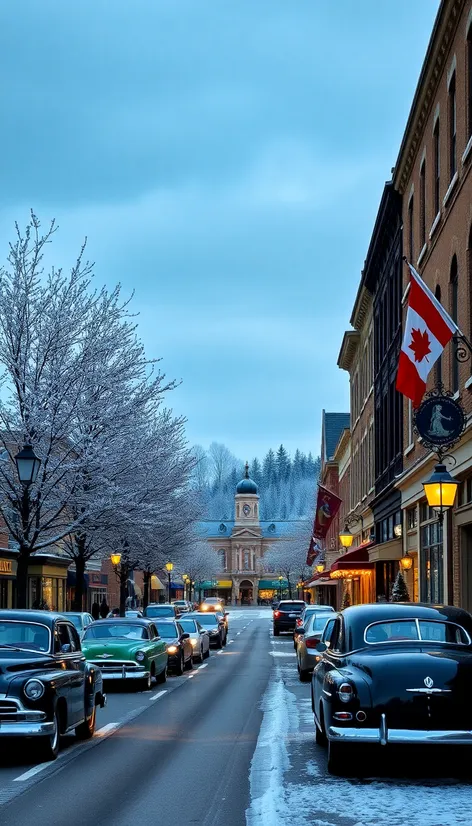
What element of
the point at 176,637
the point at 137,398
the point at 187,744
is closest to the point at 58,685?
the point at 187,744

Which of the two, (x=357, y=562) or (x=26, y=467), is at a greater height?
(x=26, y=467)

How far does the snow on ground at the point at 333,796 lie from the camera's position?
8.84 m

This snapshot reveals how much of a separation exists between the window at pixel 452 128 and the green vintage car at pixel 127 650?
1195cm

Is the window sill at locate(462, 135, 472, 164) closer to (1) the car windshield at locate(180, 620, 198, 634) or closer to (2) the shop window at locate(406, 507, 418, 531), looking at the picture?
(2) the shop window at locate(406, 507, 418, 531)

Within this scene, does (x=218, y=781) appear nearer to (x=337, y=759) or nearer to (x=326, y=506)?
(x=337, y=759)

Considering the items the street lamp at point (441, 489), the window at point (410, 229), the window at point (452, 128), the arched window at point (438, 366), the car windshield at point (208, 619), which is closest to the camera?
the street lamp at point (441, 489)

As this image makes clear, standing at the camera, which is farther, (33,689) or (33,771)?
(33,689)

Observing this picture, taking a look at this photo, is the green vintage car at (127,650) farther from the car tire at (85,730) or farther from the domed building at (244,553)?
the domed building at (244,553)

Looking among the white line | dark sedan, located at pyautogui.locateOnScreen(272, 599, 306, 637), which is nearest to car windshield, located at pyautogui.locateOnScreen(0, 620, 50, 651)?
the white line

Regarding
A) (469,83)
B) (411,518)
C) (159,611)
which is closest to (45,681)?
(469,83)

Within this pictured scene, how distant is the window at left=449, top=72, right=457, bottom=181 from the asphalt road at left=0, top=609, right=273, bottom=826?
40.1ft

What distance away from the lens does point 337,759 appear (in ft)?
36.3

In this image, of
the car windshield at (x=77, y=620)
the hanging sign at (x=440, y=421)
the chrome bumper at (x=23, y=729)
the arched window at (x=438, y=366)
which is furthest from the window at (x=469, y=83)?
the car windshield at (x=77, y=620)

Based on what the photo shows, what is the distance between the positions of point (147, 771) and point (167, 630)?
54.3 feet
